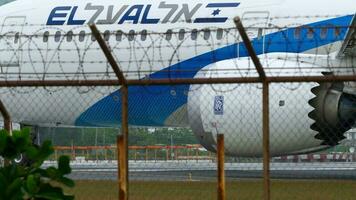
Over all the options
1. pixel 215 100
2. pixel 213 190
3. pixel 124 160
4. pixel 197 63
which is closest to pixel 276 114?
pixel 215 100

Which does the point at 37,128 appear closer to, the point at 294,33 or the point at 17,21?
the point at 17,21

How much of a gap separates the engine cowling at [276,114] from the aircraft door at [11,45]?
21.1ft

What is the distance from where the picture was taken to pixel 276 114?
1805 centimetres

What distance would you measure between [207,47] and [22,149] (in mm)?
13412

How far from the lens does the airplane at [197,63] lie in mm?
18141

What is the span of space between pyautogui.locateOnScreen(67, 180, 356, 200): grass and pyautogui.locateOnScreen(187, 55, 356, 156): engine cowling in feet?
2.58

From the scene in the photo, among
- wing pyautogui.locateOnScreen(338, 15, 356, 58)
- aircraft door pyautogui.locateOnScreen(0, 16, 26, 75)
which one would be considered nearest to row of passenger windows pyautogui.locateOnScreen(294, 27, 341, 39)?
wing pyautogui.locateOnScreen(338, 15, 356, 58)

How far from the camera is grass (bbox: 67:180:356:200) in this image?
1481cm

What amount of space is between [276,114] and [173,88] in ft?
16.0

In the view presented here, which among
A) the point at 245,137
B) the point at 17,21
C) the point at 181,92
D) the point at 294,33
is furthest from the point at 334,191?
the point at 17,21

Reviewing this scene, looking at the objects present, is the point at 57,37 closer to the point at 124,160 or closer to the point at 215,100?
the point at 215,100

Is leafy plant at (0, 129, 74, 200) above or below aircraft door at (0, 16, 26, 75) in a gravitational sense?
below

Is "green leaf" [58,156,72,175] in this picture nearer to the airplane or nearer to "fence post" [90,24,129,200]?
"fence post" [90,24,129,200]

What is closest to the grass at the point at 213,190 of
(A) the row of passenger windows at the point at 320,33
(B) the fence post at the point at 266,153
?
(A) the row of passenger windows at the point at 320,33
